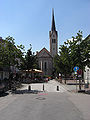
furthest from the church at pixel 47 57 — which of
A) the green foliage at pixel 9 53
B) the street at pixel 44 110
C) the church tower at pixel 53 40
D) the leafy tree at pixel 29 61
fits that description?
the street at pixel 44 110

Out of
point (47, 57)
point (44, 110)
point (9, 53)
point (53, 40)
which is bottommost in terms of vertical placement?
point (44, 110)

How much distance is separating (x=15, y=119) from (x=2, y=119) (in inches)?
22.7

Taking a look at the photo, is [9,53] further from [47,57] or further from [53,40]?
[53,40]

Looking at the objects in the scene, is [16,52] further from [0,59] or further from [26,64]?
[26,64]

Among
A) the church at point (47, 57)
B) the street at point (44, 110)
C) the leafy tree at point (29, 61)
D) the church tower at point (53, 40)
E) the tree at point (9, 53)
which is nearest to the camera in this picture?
the street at point (44, 110)

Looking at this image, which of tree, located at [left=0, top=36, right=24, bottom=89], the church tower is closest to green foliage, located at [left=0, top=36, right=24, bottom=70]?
tree, located at [left=0, top=36, right=24, bottom=89]

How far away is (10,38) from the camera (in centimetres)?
2384

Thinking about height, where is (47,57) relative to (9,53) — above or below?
above

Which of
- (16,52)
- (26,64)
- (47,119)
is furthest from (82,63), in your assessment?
(26,64)

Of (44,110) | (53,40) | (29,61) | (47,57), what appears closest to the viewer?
(44,110)

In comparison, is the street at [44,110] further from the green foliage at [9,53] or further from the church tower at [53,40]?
the church tower at [53,40]

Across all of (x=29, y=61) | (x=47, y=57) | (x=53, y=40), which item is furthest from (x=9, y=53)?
(x=53, y=40)

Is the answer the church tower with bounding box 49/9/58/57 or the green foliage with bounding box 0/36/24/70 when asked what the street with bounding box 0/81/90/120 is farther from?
the church tower with bounding box 49/9/58/57

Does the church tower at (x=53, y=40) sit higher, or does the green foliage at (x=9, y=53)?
the church tower at (x=53, y=40)
